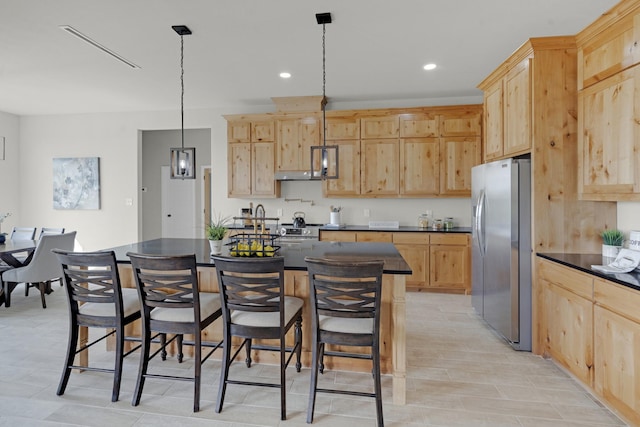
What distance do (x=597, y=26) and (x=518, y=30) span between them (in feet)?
2.19

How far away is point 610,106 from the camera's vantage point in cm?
Answer: 253

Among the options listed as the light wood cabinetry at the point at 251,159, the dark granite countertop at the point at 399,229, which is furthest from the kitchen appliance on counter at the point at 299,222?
the light wood cabinetry at the point at 251,159

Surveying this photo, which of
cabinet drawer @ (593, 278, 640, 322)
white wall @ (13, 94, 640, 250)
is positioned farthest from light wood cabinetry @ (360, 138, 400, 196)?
cabinet drawer @ (593, 278, 640, 322)

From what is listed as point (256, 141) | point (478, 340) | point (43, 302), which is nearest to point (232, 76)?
point (256, 141)

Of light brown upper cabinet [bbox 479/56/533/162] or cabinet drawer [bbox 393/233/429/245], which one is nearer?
light brown upper cabinet [bbox 479/56/533/162]

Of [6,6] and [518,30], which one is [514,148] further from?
[6,6]

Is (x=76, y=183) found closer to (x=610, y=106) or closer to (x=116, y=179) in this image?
(x=116, y=179)

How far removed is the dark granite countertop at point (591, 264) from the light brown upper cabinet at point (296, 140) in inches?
131

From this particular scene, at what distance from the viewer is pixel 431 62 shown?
13.1ft

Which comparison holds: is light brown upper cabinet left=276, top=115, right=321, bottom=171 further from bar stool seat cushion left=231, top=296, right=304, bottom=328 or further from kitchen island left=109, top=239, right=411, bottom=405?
bar stool seat cushion left=231, top=296, right=304, bottom=328

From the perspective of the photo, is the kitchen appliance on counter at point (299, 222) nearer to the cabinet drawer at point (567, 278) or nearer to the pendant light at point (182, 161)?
the pendant light at point (182, 161)

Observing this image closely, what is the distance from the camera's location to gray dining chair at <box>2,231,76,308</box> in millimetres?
4023

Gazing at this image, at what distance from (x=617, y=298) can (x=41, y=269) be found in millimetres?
5204

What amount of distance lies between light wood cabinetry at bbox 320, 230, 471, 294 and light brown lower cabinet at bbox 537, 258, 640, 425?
1902 mm
